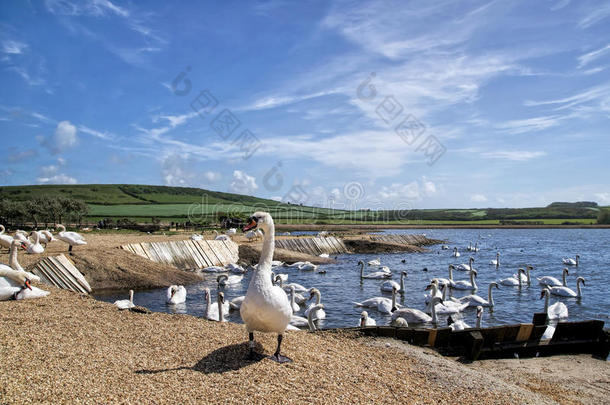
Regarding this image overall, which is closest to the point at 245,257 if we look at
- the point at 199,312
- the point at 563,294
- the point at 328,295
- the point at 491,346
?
the point at 328,295

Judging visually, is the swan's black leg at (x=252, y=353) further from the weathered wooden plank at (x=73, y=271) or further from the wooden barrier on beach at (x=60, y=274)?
the weathered wooden plank at (x=73, y=271)

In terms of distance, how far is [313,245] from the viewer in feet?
140

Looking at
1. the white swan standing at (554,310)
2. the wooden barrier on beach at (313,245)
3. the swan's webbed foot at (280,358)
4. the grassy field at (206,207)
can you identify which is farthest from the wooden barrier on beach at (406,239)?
the swan's webbed foot at (280,358)

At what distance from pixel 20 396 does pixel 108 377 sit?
3.63 ft

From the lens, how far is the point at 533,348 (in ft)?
36.4

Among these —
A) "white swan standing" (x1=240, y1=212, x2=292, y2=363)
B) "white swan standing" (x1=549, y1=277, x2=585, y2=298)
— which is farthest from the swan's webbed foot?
"white swan standing" (x1=549, y1=277, x2=585, y2=298)

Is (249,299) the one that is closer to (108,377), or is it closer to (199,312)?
(108,377)

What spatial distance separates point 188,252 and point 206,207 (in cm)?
10059

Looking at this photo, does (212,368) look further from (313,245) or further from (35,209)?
(35,209)

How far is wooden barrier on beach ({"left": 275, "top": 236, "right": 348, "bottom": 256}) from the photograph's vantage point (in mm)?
41094

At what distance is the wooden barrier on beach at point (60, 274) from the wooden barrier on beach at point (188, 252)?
5.56 metres

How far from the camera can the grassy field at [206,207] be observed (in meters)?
112

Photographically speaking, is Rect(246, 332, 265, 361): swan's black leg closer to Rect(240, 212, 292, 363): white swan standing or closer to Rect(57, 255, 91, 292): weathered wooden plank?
Rect(240, 212, 292, 363): white swan standing

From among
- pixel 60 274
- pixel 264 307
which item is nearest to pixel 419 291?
pixel 60 274
